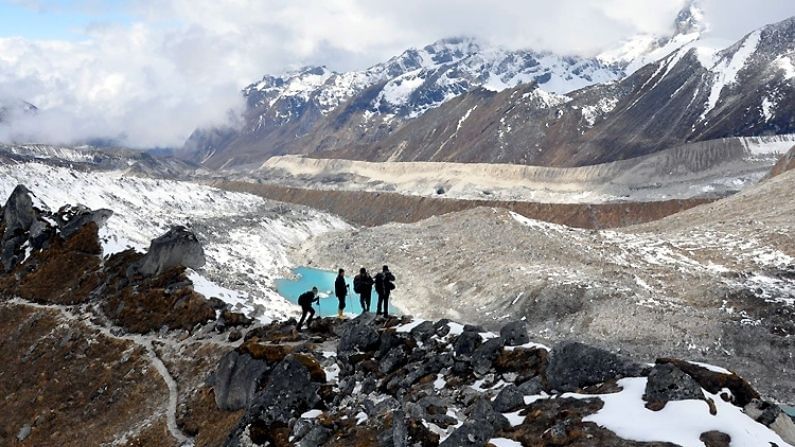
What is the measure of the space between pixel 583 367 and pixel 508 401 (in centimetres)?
220

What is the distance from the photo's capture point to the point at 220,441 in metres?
20.4

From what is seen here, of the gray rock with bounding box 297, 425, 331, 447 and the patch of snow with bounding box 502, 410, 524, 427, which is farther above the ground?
the patch of snow with bounding box 502, 410, 524, 427

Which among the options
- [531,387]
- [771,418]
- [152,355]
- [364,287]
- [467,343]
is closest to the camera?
[771,418]

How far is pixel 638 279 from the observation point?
57.5 meters

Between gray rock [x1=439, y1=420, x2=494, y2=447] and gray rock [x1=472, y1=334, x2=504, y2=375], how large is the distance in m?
5.24

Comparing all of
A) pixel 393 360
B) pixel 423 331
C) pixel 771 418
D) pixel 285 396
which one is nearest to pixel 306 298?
pixel 423 331

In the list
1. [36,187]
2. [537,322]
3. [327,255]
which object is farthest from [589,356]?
[36,187]

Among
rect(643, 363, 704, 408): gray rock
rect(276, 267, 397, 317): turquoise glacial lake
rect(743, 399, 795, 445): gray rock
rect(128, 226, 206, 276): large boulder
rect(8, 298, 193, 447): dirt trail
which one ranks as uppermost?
rect(128, 226, 206, 276): large boulder

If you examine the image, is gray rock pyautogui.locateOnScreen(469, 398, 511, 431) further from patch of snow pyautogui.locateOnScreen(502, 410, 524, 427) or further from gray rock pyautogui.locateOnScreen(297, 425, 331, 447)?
gray rock pyautogui.locateOnScreen(297, 425, 331, 447)

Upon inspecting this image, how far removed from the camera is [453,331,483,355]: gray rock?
776 inches

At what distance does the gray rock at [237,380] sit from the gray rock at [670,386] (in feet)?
41.7

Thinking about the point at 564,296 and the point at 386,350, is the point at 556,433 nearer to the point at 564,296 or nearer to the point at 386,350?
the point at 386,350

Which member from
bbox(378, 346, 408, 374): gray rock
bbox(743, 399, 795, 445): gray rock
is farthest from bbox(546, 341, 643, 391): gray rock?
bbox(378, 346, 408, 374): gray rock

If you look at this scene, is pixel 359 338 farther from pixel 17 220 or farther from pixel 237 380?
pixel 17 220
